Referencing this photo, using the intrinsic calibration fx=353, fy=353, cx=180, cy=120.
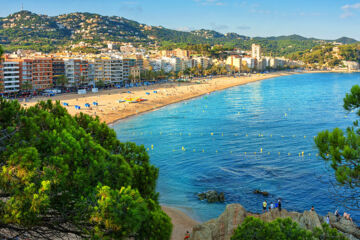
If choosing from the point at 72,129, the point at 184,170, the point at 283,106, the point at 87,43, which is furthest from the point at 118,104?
the point at 87,43

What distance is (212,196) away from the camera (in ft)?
A: 77.7

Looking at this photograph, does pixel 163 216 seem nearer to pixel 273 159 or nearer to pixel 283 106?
pixel 273 159

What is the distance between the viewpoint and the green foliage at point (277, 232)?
389 inches

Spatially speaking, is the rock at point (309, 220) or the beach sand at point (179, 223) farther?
the beach sand at point (179, 223)

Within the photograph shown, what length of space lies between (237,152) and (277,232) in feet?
84.1

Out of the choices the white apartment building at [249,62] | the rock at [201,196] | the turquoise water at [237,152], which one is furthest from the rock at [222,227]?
the white apartment building at [249,62]

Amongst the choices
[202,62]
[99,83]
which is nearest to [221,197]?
[99,83]

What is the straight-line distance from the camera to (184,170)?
30.3 meters

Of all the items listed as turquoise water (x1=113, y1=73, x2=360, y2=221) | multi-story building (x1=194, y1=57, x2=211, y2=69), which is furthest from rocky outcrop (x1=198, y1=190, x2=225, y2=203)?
multi-story building (x1=194, y1=57, x2=211, y2=69)

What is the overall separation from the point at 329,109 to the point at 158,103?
32059 millimetres

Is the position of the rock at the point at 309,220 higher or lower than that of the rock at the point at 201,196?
higher

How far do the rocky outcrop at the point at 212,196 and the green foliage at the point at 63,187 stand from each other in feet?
45.5

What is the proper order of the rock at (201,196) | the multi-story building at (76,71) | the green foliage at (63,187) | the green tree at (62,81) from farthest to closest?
the multi-story building at (76,71) < the green tree at (62,81) < the rock at (201,196) < the green foliage at (63,187)

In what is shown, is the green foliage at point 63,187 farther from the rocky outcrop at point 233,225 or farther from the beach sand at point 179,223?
the beach sand at point 179,223
